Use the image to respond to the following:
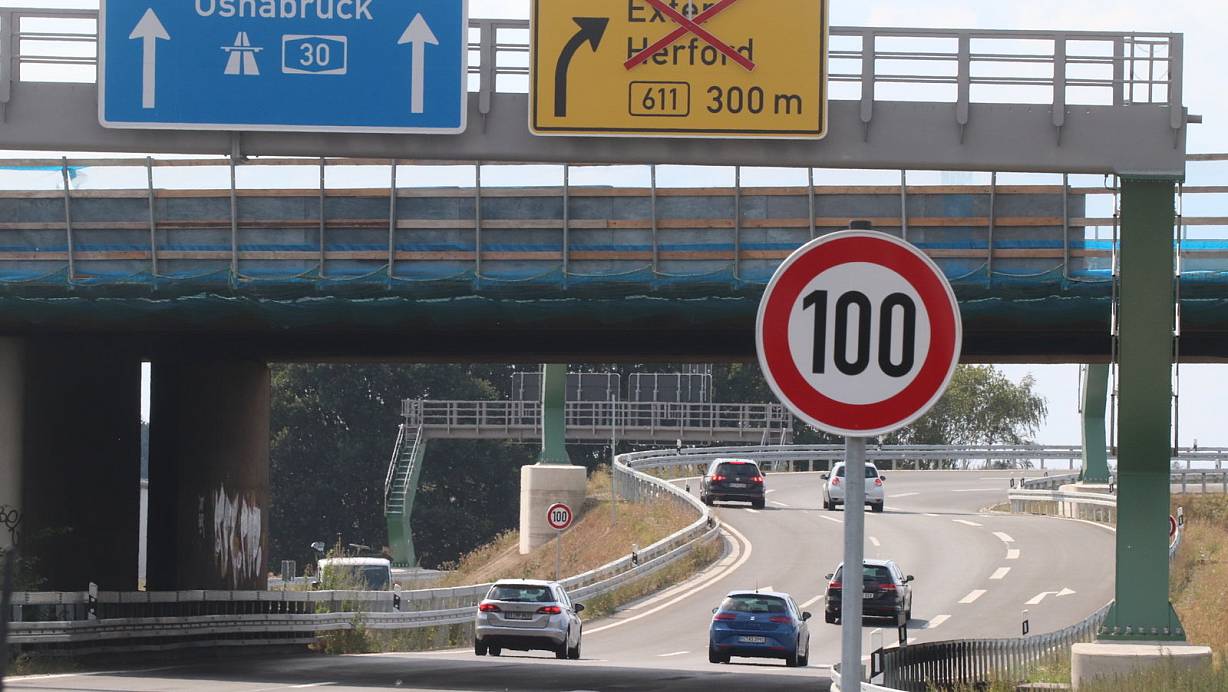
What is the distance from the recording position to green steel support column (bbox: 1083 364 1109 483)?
177ft

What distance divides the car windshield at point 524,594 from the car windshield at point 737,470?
103 feet

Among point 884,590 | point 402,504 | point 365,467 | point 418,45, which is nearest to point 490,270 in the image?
point 418,45

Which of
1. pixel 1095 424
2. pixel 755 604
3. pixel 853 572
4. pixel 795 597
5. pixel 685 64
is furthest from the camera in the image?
pixel 1095 424

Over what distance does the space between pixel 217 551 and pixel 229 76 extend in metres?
15.8

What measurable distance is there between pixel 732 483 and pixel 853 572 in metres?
56.9

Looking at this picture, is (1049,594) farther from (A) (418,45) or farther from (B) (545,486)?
(A) (418,45)

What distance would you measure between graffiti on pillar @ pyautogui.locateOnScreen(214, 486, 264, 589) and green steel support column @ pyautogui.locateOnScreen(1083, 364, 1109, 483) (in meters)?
27.6

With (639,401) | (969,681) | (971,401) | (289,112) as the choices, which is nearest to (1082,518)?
(639,401)

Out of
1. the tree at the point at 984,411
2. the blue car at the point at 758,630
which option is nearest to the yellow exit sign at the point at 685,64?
the blue car at the point at 758,630

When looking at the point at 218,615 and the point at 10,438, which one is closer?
the point at 10,438

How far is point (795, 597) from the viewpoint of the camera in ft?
146

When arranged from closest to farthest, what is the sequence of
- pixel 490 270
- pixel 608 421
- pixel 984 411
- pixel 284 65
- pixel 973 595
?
1. pixel 284 65
2. pixel 490 270
3. pixel 973 595
4. pixel 608 421
5. pixel 984 411

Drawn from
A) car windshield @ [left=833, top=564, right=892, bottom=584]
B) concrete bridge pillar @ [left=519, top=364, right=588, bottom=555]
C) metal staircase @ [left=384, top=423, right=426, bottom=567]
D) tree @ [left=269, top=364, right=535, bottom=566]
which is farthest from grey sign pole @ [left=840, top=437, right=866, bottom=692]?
tree @ [left=269, top=364, right=535, bottom=566]

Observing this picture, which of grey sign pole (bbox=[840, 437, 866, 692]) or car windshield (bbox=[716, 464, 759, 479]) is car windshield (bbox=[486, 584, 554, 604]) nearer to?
grey sign pole (bbox=[840, 437, 866, 692])
